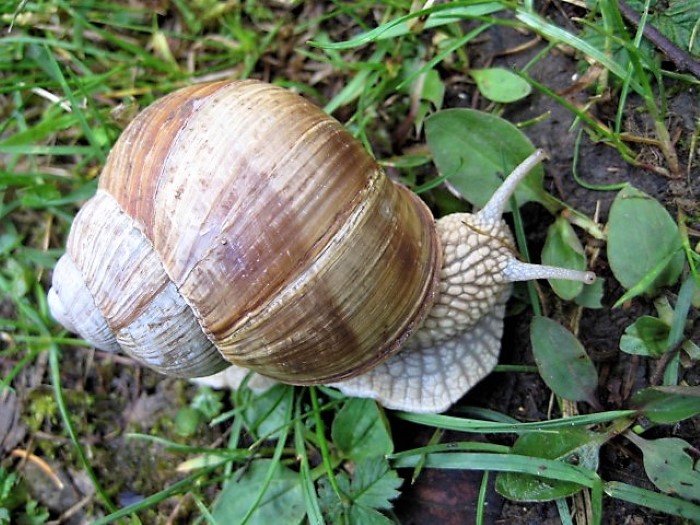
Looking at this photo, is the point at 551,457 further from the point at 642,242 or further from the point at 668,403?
the point at 642,242

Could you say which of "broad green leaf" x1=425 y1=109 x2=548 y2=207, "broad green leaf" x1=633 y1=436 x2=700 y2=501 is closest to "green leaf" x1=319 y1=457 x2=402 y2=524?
"broad green leaf" x1=633 y1=436 x2=700 y2=501

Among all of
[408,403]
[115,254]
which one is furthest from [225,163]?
[408,403]

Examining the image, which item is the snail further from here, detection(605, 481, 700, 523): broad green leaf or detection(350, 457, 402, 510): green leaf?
detection(605, 481, 700, 523): broad green leaf

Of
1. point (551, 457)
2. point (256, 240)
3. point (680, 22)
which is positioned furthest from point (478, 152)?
point (551, 457)

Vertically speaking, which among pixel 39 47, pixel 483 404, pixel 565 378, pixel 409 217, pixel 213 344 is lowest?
pixel 483 404

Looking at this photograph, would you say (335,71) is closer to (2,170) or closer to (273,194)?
(273,194)

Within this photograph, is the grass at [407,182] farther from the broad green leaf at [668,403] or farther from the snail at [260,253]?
the snail at [260,253]
